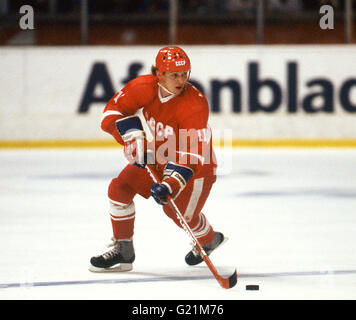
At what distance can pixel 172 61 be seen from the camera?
12.2 ft

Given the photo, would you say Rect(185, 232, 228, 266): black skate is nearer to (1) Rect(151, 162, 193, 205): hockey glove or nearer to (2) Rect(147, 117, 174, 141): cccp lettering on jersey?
(1) Rect(151, 162, 193, 205): hockey glove

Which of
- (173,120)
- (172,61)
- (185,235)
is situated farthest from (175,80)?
(185,235)

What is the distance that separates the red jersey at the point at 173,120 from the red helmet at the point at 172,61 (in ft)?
0.51

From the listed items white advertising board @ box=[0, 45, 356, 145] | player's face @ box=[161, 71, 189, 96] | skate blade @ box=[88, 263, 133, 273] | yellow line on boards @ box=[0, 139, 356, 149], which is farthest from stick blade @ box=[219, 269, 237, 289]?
white advertising board @ box=[0, 45, 356, 145]

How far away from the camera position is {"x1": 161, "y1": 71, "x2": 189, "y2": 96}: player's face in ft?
12.4

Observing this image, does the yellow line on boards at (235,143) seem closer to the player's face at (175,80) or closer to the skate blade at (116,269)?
the skate blade at (116,269)

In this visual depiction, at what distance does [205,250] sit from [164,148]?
0.54 meters

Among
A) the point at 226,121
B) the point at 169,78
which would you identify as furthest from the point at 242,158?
the point at 169,78

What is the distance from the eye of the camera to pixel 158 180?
3.96 metres

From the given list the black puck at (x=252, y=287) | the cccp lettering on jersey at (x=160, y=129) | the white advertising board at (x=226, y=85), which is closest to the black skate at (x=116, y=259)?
the cccp lettering on jersey at (x=160, y=129)

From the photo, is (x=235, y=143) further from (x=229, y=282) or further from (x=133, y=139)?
(x=229, y=282)

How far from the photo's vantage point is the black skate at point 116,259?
3951 mm

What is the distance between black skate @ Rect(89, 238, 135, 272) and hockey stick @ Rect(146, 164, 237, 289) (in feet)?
1.11

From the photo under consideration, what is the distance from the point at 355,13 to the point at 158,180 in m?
6.87
